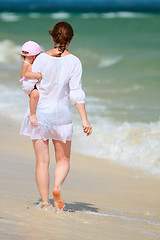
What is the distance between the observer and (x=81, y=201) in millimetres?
4742

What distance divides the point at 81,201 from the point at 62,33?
1.64m

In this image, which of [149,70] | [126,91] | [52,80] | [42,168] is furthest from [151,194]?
[149,70]

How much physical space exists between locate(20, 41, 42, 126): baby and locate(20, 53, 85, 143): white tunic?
33 millimetres

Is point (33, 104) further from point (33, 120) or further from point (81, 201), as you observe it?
point (81, 201)

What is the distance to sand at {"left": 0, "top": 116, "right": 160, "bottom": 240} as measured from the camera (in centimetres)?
350

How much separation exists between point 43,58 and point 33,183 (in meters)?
1.58

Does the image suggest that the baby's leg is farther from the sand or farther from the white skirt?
the sand

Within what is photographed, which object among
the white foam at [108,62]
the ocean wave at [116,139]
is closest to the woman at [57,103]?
the ocean wave at [116,139]

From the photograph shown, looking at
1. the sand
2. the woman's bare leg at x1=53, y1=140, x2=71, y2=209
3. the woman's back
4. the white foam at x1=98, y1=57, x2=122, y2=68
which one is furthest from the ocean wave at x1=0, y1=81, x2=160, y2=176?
the white foam at x1=98, y1=57, x2=122, y2=68

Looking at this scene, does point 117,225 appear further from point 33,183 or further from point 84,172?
point 84,172

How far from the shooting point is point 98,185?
544 cm

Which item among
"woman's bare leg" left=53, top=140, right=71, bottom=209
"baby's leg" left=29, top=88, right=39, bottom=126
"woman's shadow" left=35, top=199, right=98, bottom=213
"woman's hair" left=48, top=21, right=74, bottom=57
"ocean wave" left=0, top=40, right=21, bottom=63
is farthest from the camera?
"ocean wave" left=0, top=40, right=21, bottom=63

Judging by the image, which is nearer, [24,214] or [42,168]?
[24,214]

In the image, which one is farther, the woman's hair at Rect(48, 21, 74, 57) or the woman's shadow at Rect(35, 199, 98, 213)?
the woman's shadow at Rect(35, 199, 98, 213)
